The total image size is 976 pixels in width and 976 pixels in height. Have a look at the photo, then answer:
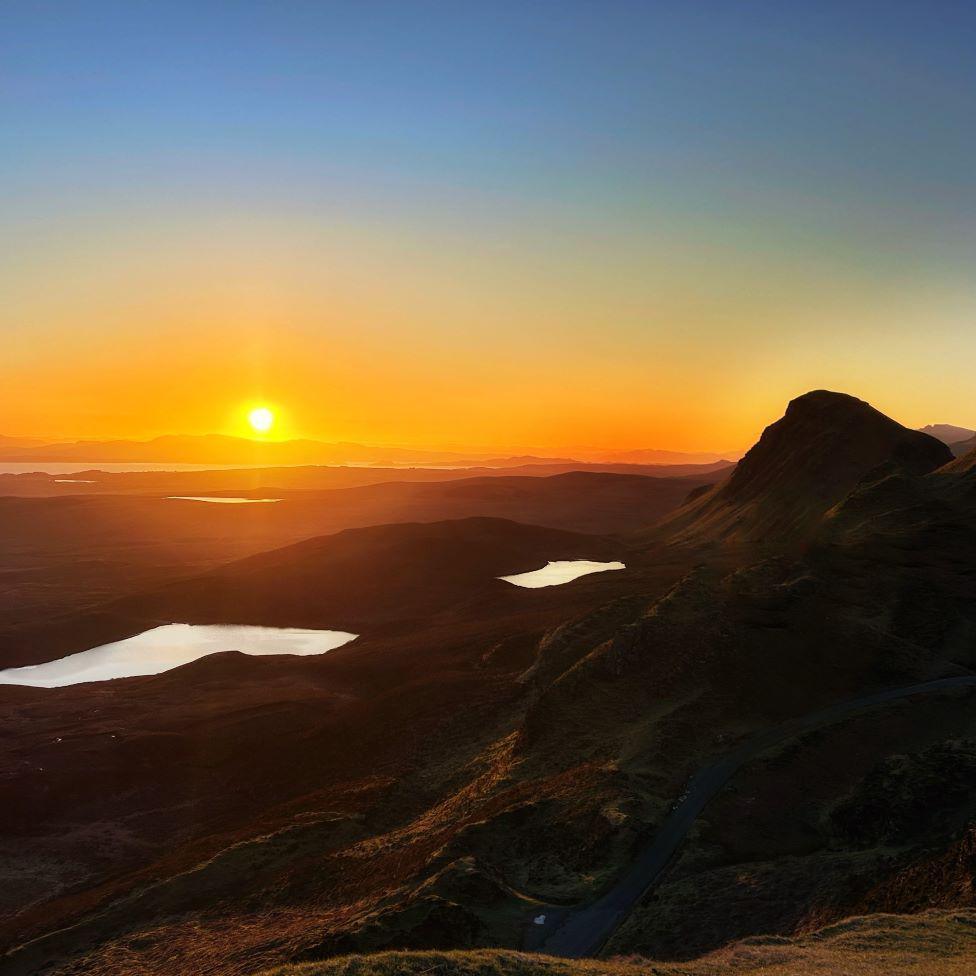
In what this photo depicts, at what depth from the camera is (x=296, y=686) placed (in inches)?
2477

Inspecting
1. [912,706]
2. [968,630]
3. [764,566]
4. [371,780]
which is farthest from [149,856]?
[968,630]

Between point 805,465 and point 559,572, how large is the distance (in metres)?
→ 35.9

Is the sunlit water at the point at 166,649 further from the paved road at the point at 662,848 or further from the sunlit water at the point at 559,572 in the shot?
the paved road at the point at 662,848

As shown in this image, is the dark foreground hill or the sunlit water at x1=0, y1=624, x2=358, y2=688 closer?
the sunlit water at x1=0, y1=624, x2=358, y2=688

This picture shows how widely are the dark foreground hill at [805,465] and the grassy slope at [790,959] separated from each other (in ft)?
233

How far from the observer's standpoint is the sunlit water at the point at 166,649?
7362 cm

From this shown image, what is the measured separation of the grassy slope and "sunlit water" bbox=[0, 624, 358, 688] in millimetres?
59362

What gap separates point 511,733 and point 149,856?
1973cm

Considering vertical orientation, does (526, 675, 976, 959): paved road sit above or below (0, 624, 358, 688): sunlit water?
above

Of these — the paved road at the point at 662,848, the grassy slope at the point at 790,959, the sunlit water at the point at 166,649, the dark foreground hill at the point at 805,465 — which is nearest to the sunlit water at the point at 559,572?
the dark foreground hill at the point at 805,465

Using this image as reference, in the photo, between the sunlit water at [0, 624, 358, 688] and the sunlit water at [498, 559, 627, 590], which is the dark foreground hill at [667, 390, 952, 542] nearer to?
the sunlit water at [498, 559, 627, 590]

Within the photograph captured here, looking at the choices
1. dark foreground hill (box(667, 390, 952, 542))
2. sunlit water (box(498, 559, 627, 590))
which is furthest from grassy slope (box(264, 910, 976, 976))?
sunlit water (box(498, 559, 627, 590))

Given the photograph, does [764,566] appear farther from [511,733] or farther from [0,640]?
[0,640]

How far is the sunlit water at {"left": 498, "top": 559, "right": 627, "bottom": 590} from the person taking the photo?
9969 cm
